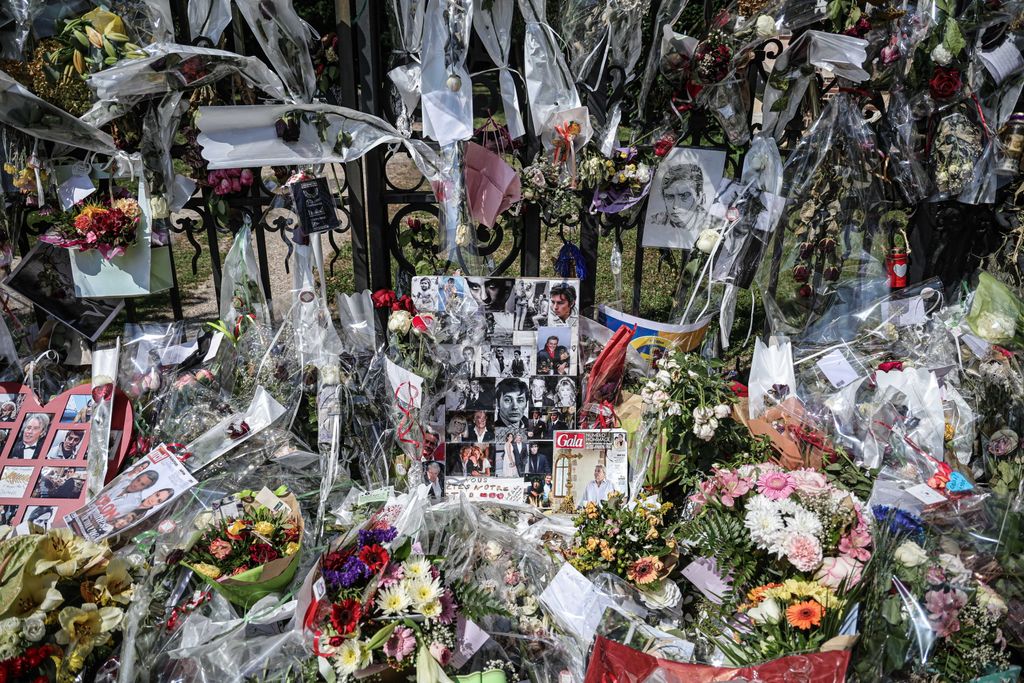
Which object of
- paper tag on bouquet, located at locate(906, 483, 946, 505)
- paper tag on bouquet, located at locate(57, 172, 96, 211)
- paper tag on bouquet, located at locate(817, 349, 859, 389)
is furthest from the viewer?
paper tag on bouquet, located at locate(817, 349, 859, 389)

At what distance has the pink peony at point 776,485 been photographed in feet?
8.61

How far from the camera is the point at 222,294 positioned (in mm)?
3258

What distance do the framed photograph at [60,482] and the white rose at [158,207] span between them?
95cm

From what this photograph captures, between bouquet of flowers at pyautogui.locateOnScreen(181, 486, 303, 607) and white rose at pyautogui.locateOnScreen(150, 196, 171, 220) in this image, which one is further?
white rose at pyautogui.locateOnScreen(150, 196, 171, 220)

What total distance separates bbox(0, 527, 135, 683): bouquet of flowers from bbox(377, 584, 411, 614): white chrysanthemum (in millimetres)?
756

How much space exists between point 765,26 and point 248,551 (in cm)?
244

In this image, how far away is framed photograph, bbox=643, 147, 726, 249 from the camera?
10.6 feet

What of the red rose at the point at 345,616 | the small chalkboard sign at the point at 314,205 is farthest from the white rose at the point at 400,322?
the red rose at the point at 345,616

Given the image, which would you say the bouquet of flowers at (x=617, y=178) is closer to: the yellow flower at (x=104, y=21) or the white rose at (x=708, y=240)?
the white rose at (x=708, y=240)

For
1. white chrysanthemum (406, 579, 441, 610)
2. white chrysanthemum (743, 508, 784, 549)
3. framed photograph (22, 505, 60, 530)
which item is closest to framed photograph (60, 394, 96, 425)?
framed photograph (22, 505, 60, 530)

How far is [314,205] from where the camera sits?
120 inches

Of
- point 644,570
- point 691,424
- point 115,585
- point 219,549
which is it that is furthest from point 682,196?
point 115,585

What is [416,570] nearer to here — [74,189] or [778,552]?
[778,552]

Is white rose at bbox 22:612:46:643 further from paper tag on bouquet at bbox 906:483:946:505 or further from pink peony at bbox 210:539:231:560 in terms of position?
paper tag on bouquet at bbox 906:483:946:505
